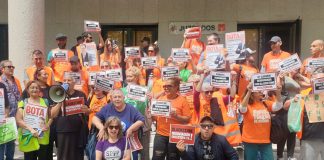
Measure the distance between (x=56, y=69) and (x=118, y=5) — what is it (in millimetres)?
6061

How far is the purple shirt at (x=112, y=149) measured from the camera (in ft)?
19.5

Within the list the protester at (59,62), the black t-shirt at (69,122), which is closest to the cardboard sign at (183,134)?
the black t-shirt at (69,122)

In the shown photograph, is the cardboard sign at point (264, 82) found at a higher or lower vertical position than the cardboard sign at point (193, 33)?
lower

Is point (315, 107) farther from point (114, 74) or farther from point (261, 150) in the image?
point (114, 74)

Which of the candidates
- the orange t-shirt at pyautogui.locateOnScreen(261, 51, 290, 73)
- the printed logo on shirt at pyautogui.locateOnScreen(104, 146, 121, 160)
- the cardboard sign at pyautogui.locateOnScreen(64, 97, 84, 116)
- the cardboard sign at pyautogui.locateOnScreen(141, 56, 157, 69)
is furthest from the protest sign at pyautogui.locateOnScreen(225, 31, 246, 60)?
the printed logo on shirt at pyautogui.locateOnScreen(104, 146, 121, 160)

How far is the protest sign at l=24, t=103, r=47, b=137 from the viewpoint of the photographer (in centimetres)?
678

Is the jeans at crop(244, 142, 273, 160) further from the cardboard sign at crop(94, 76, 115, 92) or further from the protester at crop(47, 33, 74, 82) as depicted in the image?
the protester at crop(47, 33, 74, 82)

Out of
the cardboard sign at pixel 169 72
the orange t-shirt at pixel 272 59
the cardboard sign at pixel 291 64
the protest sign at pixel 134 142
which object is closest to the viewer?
the protest sign at pixel 134 142

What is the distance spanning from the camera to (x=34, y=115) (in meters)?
6.79

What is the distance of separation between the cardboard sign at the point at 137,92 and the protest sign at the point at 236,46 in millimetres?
1648

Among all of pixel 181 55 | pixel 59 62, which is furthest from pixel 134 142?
pixel 59 62

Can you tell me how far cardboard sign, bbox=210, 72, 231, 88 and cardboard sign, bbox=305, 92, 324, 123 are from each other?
1.17 m

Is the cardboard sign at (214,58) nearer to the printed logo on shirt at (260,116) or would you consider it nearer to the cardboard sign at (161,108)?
the printed logo on shirt at (260,116)

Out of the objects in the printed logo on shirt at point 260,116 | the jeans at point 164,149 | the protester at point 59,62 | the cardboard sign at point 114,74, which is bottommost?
the jeans at point 164,149
